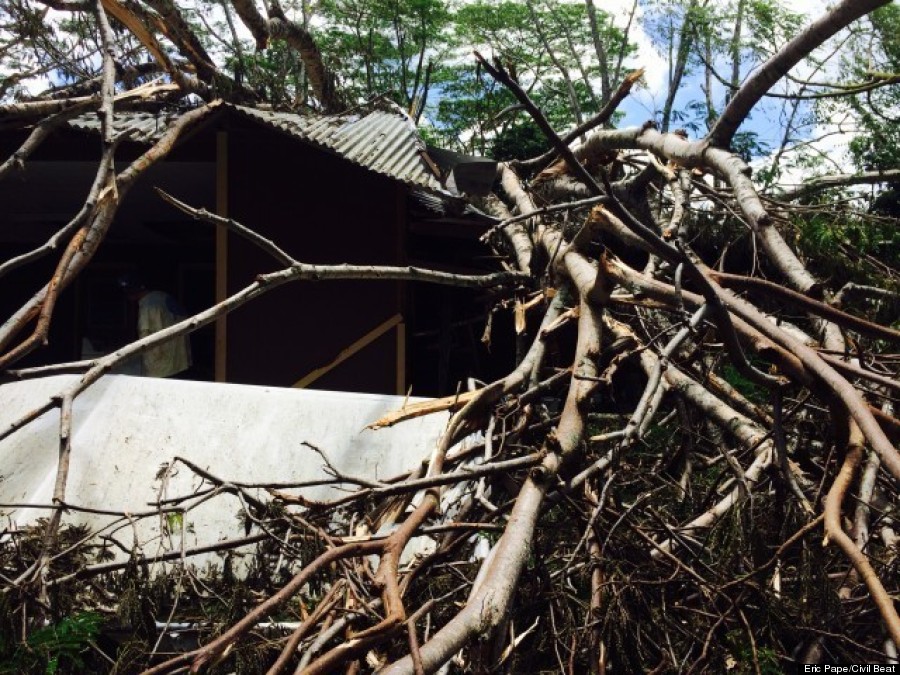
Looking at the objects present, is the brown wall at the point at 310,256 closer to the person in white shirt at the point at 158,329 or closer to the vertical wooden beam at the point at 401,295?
the vertical wooden beam at the point at 401,295

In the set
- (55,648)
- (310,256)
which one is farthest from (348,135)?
(55,648)

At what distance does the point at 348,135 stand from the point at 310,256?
1.18m

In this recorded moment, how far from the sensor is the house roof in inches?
257

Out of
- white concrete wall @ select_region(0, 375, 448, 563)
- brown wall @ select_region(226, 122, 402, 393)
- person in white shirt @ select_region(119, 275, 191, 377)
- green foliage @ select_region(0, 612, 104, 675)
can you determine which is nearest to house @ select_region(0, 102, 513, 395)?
brown wall @ select_region(226, 122, 402, 393)

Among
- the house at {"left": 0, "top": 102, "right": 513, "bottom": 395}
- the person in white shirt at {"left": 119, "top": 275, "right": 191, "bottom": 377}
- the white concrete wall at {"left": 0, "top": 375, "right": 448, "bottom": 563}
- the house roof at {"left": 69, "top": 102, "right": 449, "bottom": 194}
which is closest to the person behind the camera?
the white concrete wall at {"left": 0, "top": 375, "right": 448, "bottom": 563}

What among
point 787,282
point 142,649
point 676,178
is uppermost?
point 676,178

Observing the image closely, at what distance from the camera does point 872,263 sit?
518cm

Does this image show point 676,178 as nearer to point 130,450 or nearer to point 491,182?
point 491,182

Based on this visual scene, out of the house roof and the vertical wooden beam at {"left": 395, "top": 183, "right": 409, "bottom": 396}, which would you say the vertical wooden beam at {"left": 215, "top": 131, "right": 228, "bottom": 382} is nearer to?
the house roof

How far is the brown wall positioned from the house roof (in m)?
0.38

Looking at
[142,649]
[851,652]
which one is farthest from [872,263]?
[142,649]

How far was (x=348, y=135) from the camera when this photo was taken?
725 centimetres

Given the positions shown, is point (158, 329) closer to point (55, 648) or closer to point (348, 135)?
point (348, 135)

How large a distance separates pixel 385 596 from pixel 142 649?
115 centimetres
